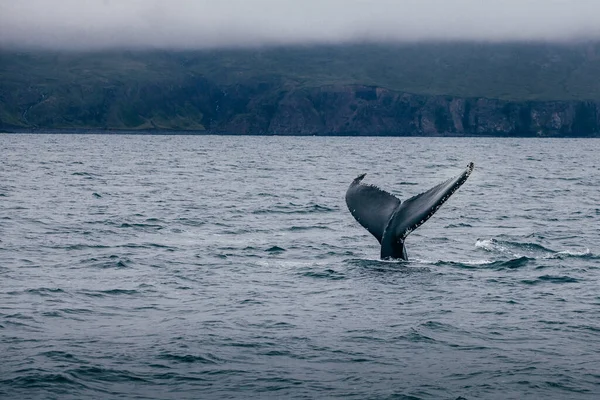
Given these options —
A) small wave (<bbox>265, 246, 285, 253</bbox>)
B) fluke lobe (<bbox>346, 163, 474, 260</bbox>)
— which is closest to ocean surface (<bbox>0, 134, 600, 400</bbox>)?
small wave (<bbox>265, 246, 285, 253</bbox>)

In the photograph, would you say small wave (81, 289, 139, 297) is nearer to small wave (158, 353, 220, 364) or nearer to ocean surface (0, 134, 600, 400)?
ocean surface (0, 134, 600, 400)

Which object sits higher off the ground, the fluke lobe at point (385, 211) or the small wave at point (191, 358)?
the fluke lobe at point (385, 211)

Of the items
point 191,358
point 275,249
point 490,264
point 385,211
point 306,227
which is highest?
point 385,211

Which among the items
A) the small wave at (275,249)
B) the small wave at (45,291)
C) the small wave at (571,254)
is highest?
the small wave at (571,254)

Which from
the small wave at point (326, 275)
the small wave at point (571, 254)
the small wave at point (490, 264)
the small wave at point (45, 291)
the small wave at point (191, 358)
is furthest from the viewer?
the small wave at point (571, 254)

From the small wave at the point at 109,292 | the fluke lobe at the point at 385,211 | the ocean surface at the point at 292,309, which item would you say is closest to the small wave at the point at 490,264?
the ocean surface at the point at 292,309

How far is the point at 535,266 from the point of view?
19.2 m

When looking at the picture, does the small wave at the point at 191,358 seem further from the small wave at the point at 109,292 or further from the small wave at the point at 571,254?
the small wave at the point at 571,254

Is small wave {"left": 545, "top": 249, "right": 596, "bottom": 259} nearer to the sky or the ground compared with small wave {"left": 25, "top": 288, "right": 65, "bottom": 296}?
nearer to the sky

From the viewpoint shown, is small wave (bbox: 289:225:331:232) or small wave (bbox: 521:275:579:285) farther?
small wave (bbox: 289:225:331:232)

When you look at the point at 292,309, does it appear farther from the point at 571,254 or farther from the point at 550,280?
the point at 571,254

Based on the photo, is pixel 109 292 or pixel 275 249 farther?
pixel 275 249

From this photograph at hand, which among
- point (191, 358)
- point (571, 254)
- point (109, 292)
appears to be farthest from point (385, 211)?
point (571, 254)

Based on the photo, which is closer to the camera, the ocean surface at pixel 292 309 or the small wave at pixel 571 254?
the ocean surface at pixel 292 309
